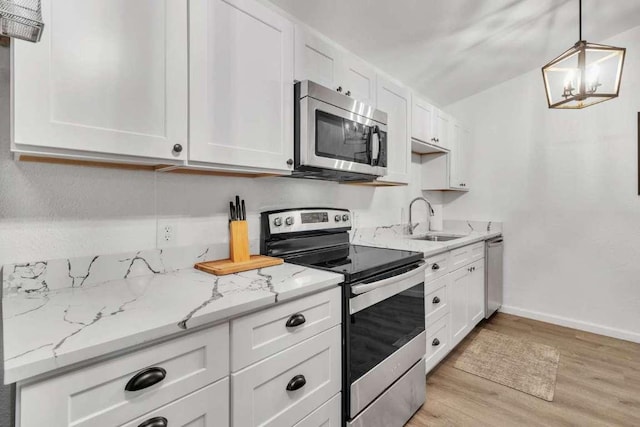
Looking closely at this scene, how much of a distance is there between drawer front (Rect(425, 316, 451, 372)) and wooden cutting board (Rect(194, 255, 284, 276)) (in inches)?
45.7

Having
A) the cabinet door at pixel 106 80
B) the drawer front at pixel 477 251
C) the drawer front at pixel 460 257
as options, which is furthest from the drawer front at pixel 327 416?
the drawer front at pixel 477 251

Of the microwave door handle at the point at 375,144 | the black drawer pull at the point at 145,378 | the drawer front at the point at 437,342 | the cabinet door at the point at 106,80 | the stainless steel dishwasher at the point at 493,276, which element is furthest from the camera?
the stainless steel dishwasher at the point at 493,276

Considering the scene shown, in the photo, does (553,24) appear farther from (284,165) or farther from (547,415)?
(547,415)

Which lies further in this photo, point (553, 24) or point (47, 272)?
point (553, 24)

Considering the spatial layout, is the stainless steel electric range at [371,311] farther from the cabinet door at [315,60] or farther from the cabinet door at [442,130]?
the cabinet door at [442,130]

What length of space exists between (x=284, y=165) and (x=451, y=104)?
3092mm

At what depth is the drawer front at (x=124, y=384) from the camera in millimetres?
648

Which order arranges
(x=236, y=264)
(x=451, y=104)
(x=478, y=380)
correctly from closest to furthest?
(x=236, y=264), (x=478, y=380), (x=451, y=104)

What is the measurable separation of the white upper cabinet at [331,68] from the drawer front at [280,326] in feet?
3.61

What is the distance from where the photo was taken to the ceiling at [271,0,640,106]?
78.1 inches

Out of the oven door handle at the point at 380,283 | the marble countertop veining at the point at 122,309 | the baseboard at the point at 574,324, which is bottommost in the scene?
the baseboard at the point at 574,324

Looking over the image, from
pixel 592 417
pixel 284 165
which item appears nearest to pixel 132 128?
pixel 284 165

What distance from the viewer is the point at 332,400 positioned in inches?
51.0

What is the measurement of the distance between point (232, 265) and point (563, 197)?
Answer: 332 cm
